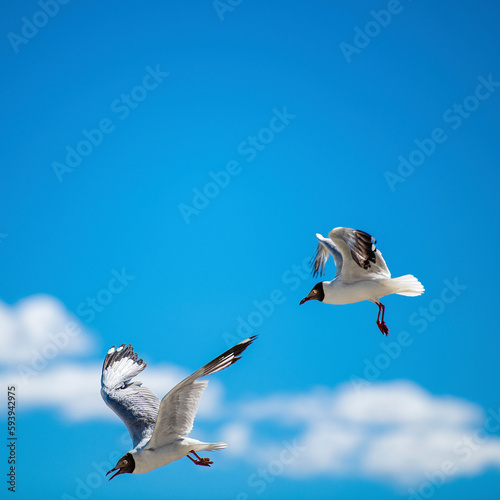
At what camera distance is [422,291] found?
1072cm

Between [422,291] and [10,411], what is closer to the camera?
[422,291]

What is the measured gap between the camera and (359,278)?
10.7 metres

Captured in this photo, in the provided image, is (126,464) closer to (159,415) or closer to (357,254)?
(159,415)

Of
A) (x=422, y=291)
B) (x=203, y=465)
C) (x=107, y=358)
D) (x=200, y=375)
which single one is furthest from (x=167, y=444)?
(x=422, y=291)

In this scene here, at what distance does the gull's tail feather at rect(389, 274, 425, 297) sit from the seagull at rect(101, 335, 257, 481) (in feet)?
9.80

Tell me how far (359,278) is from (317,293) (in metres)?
0.82

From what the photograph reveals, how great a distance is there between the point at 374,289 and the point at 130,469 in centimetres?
417

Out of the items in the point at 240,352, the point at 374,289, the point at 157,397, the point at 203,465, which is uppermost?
the point at 374,289

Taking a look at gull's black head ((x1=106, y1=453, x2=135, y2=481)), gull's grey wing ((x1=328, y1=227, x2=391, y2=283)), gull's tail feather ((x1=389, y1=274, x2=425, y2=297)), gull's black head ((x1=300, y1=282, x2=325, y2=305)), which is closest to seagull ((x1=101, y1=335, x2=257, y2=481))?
gull's black head ((x1=106, y1=453, x2=135, y2=481))

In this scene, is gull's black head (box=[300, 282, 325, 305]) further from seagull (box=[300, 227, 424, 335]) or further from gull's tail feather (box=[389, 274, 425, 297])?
gull's tail feather (box=[389, 274, 425, 297])

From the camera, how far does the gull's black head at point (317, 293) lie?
11.2 metres

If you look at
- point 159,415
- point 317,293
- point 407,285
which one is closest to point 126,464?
point 159,415

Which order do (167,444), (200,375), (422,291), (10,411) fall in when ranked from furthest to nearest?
(10,411)
(422,291)
(167,444)
(200,375)

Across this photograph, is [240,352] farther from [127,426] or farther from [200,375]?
[127,426]
